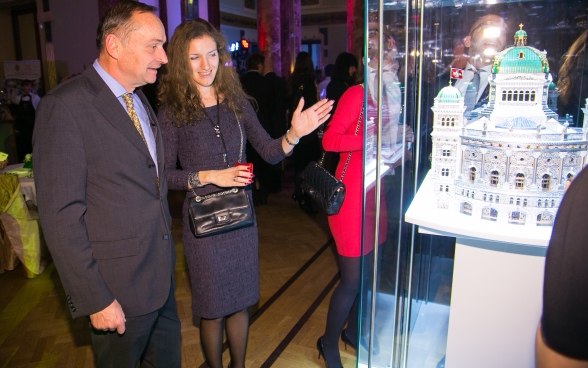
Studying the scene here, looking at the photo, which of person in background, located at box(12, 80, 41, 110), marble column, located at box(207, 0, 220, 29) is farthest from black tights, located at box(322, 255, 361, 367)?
person in background, located at box(12, 80, 41, 110)

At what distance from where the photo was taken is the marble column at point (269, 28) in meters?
10.8

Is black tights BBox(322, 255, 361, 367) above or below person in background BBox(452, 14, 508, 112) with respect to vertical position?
below

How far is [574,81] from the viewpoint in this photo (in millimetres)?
1646

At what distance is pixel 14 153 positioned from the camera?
8.32 m

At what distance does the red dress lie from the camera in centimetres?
218

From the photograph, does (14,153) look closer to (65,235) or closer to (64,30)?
(64,30)

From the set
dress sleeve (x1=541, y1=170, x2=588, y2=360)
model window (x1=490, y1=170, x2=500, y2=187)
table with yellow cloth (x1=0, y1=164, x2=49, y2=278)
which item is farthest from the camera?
table with yellow cloth (x1=0, y1=164, x2=49, y2=278)

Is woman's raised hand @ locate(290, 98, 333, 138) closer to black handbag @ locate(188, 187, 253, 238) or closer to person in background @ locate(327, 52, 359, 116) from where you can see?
black handbag @ locate(188, 187, 253, 238)

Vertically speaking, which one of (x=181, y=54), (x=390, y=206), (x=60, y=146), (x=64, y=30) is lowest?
(x=390, y=206)

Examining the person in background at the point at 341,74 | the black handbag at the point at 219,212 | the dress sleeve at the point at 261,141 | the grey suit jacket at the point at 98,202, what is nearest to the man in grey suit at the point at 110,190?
the grey suit jacket at the point at 98,202

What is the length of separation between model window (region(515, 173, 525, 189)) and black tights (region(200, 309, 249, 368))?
134 cm

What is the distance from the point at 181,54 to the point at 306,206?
356 centimetres

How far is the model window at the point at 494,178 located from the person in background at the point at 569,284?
0.89m

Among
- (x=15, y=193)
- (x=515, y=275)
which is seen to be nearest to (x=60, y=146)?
(x=515, y=275)
